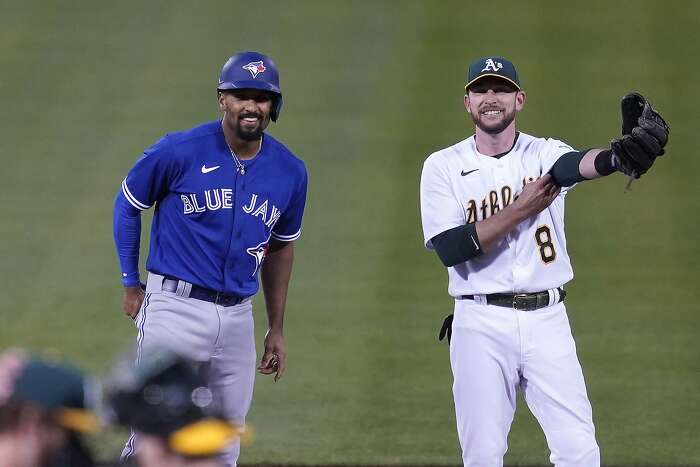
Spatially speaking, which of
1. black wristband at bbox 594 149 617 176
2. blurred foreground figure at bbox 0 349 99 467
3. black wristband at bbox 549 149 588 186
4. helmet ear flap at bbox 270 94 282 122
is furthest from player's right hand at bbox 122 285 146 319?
blurred foreground figure at bbox 0 349 99 467

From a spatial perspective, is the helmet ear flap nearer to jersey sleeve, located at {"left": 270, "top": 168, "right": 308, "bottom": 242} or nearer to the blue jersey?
the blue jersey

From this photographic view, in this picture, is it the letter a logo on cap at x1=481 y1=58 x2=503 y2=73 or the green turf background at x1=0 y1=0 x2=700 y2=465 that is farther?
the green turf background at x1=0 y1=0 x2=700 y2=465

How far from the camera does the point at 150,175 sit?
5777mm

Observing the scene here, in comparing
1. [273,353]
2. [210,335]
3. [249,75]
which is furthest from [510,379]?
[249,75]

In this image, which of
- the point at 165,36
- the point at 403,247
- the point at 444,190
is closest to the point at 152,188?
the point at 444,190

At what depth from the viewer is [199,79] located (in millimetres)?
15344

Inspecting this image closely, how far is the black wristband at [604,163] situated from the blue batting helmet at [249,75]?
4.61 feet

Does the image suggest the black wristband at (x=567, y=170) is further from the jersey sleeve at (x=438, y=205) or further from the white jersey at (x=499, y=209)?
the jersey sleeve at (x=438, y=205)

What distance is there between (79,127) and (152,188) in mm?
8841

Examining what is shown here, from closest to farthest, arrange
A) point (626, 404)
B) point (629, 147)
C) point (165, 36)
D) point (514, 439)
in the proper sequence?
point (629, 147) < point (514, 439) < point (626, 404) < point (165, 36)

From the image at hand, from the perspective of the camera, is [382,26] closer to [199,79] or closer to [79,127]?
[199,79]

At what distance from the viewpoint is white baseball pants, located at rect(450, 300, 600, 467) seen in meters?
5.52

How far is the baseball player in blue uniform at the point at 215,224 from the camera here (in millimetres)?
5762

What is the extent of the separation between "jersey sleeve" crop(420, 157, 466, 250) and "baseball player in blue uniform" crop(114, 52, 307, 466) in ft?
2.25
